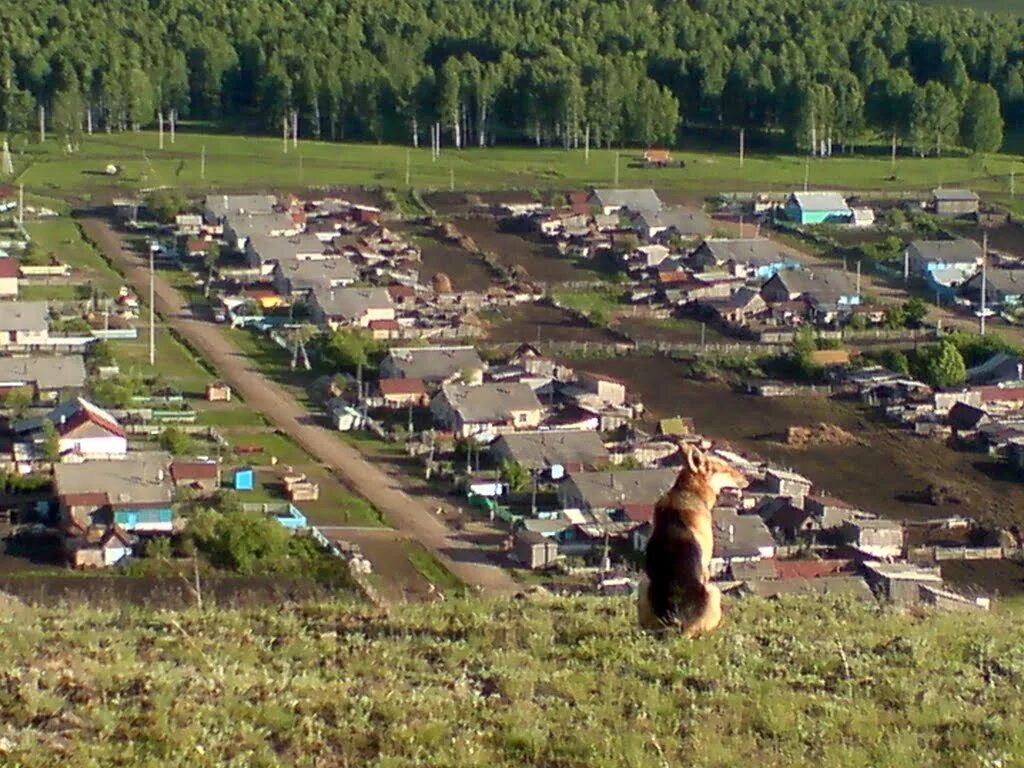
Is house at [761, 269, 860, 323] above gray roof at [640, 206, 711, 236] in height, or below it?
below

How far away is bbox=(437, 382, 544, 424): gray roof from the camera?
1391cm

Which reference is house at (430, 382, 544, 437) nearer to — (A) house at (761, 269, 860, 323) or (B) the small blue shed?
(B) the small blue shed

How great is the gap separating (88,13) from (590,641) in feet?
106

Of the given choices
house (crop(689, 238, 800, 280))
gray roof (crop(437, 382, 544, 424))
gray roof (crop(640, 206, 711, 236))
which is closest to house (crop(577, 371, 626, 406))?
gray roof (crop(437, 382, 544, 424))

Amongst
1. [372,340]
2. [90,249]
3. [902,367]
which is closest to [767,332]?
[902,367]

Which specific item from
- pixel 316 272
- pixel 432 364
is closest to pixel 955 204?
pixel 316 272

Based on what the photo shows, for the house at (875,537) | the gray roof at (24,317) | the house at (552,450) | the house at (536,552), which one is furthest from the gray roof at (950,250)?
the house at (536,552)

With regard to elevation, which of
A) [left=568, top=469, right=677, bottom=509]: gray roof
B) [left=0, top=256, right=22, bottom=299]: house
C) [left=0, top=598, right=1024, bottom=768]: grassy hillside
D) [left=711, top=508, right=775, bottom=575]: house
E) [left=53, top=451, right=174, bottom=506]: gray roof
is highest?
[left=0, top=598, right=1024, bottom=768]: grassy hillside

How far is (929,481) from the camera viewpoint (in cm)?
1278

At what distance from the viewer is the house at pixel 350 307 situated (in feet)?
58.3

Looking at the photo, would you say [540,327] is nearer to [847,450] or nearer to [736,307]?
[736,307]

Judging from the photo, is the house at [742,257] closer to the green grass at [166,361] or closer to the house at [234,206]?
the house at [234,206]

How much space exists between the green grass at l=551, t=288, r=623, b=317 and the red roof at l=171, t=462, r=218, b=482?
23.7 feet

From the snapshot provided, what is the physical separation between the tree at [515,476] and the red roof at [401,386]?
248 centimetres
